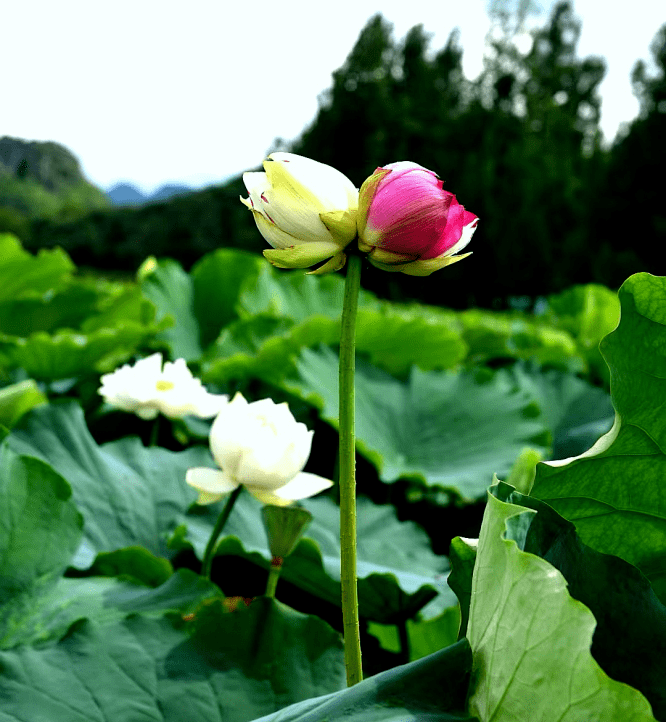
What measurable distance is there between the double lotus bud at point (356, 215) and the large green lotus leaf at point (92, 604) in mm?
285

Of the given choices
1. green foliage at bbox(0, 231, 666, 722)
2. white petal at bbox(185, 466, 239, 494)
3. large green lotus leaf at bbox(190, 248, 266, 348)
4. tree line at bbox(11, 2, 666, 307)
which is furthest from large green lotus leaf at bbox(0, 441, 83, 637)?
tree line at bbox(11, 2, 666, 307)

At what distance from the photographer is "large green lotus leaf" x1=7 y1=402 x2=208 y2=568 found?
748 millimetres

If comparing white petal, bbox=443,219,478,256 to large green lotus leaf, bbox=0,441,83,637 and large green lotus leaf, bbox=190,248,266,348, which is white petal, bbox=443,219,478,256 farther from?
large green lotus leaf, bbox=190,248,266,348

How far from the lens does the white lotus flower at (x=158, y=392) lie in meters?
0.77

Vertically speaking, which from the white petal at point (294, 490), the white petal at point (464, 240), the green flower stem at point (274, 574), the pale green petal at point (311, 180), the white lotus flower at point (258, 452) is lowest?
the green flower stem at point (274, 574)

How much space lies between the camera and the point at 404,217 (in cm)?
Result: 38

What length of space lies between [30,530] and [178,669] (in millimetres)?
188

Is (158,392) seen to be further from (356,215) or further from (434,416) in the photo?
(434,416)

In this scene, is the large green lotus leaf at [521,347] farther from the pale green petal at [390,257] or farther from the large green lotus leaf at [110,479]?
the pale green petal at [390,257]

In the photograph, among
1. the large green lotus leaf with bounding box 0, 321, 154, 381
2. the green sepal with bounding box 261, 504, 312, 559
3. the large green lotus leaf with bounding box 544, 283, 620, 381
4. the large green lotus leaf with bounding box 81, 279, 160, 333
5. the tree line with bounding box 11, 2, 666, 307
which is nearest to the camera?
the green sepal with bounding box 261, 504, 312, 559

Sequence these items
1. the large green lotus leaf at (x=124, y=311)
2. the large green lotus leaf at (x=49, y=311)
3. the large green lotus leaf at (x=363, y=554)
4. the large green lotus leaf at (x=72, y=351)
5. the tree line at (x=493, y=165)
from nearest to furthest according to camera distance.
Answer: the large green lotus leaf at (x=363, y=554) < the large green lotus leaf at (x=72, y=351) < the large green lotus leaf at (x=124, y=311) < the large green lotus leaf at (x=49, y=311) < the tree line at (x=493, y=165)

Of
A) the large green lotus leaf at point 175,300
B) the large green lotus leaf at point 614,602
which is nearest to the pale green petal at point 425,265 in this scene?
the large green lotus leaf at point 614,602

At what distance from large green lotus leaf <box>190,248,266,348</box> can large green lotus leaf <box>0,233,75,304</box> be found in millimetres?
268

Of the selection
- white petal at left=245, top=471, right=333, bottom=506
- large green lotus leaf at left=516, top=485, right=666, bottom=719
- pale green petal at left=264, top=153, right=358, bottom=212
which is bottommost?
white petal at left=245, top=471, right=333, bottom=506
